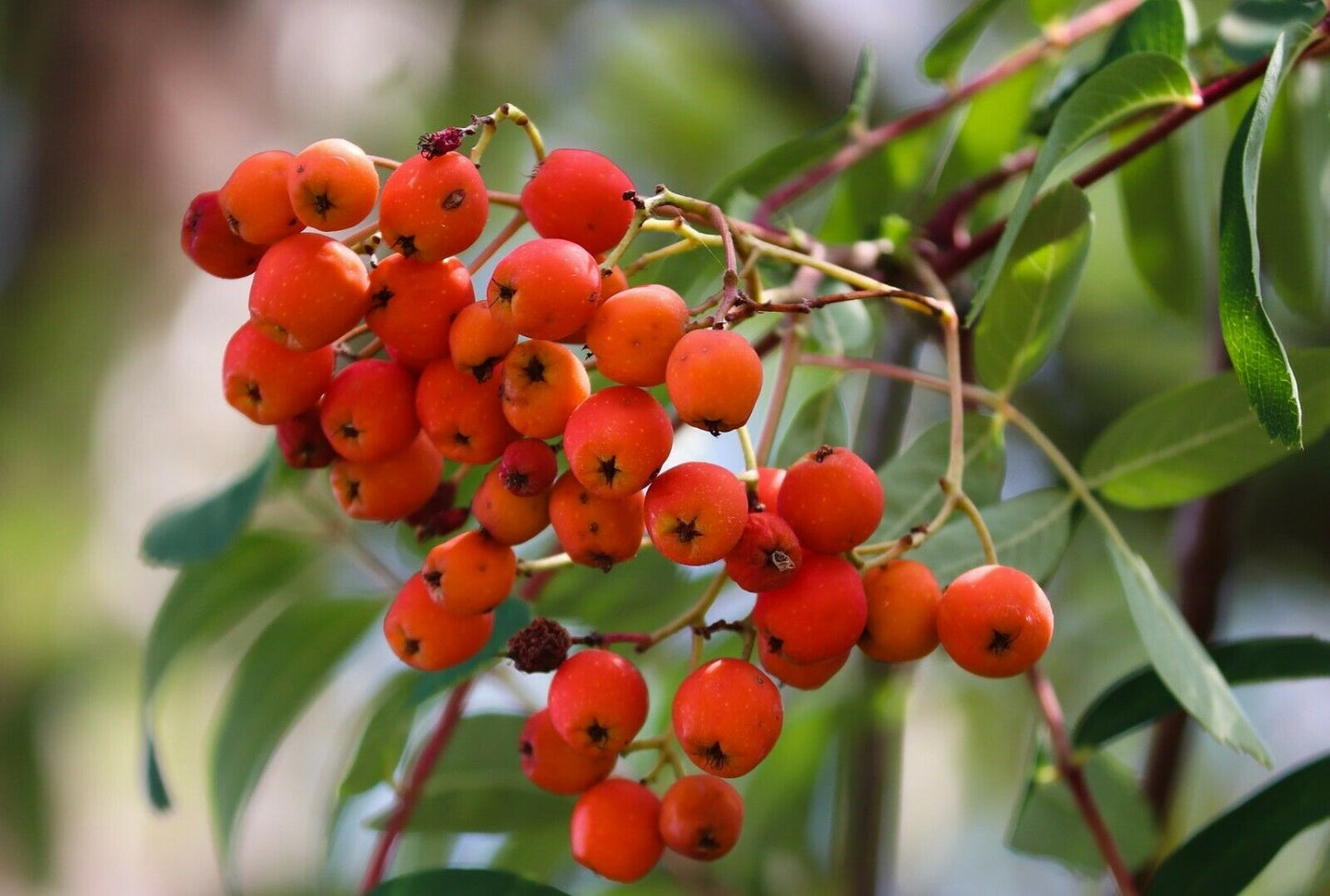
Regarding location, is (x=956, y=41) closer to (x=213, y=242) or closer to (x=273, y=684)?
(x=213, y=242)

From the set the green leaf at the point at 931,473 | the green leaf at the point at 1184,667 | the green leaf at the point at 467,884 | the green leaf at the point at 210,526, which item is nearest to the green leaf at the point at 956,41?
the green leaf at the point at 931,473

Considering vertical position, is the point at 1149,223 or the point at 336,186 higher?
the point at 336,186

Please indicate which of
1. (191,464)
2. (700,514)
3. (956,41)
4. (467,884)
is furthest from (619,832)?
(191,464)

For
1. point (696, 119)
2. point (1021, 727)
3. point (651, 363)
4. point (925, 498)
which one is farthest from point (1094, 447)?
point (696, 119)

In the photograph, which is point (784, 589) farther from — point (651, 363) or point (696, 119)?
point (696, 119)

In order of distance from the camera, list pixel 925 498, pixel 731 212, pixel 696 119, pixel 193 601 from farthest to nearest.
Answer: pixel 696 119 → pixel 193 601 → pixel 731 212 → pixel 925 498

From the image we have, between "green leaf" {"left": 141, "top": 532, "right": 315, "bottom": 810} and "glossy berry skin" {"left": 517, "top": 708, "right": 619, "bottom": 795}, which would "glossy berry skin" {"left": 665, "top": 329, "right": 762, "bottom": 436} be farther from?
"green leaf" {"left": 141, "top": 532, "right": 315, "bottom": 810}

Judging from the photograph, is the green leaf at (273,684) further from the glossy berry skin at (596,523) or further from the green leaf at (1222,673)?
the green leaf at (1222,673)
